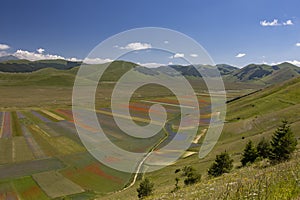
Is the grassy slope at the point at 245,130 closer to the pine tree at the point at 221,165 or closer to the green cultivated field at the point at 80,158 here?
the green cultivated field at the point at 80,158

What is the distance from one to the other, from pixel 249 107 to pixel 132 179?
8029 cm

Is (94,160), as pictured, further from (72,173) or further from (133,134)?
(133,134)

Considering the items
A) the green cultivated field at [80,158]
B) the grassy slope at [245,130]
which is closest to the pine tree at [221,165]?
the green cultivated field at [80,158]

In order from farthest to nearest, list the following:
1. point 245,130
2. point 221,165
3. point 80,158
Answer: point 245,130 < point 80,158 < point 221,165

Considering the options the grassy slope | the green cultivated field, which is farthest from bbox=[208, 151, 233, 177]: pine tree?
the grassy slope

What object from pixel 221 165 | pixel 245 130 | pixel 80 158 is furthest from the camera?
pixel 245 130

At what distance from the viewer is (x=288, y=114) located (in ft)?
273

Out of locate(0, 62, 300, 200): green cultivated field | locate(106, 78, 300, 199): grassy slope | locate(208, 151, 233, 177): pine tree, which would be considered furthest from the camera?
locate(0, 62, 300, 200): green cultivated field

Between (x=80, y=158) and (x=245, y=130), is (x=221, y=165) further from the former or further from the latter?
(x=245, y=130)

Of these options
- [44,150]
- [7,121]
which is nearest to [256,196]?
[44,150]

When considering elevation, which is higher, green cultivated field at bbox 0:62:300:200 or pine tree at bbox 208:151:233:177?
pine tree at bbox 208:151:233:177

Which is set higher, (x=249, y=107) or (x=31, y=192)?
(x=249, y=107)

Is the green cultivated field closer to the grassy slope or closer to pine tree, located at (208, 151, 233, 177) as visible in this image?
the grassy slope

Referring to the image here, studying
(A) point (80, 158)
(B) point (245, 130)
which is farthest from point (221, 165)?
(B) point (245, 130)
